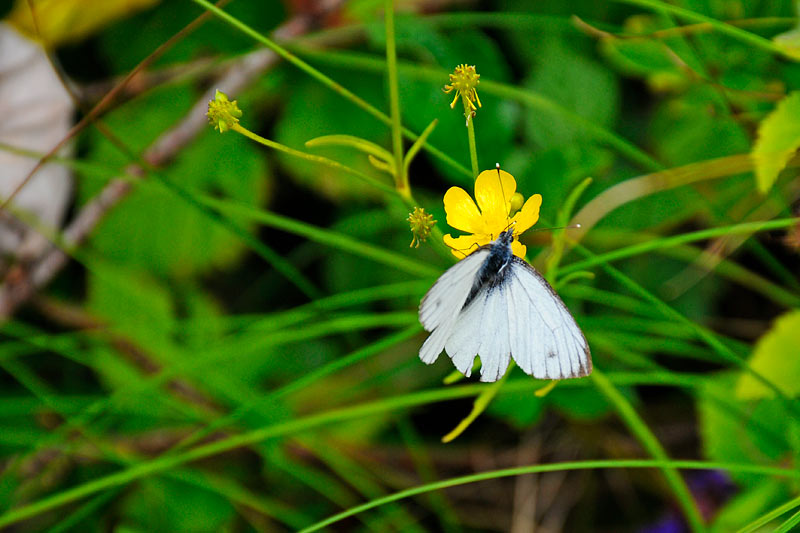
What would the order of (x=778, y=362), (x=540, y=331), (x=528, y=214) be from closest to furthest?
(x=540, y=331) → (x=528, y=214) → (x=778, y=362)

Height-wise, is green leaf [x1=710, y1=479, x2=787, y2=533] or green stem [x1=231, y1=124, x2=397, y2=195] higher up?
green stem [x1=231, y1=124, x2=397, y2=195]

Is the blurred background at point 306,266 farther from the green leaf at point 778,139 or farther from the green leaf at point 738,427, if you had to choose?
the green leaf at point 778,139

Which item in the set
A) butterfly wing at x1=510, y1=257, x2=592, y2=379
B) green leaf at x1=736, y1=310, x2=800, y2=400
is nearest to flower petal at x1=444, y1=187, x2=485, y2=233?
butterfly wing at x1=510, y1=257, x2=592, y2=379

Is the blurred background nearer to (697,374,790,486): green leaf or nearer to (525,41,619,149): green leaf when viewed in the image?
(525,41,619,149): green leaf

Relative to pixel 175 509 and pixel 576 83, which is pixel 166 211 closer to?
pixel 175 509

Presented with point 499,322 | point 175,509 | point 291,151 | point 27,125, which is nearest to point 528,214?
point 499,322

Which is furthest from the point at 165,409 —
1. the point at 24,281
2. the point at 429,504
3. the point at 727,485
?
the point at 727,485
